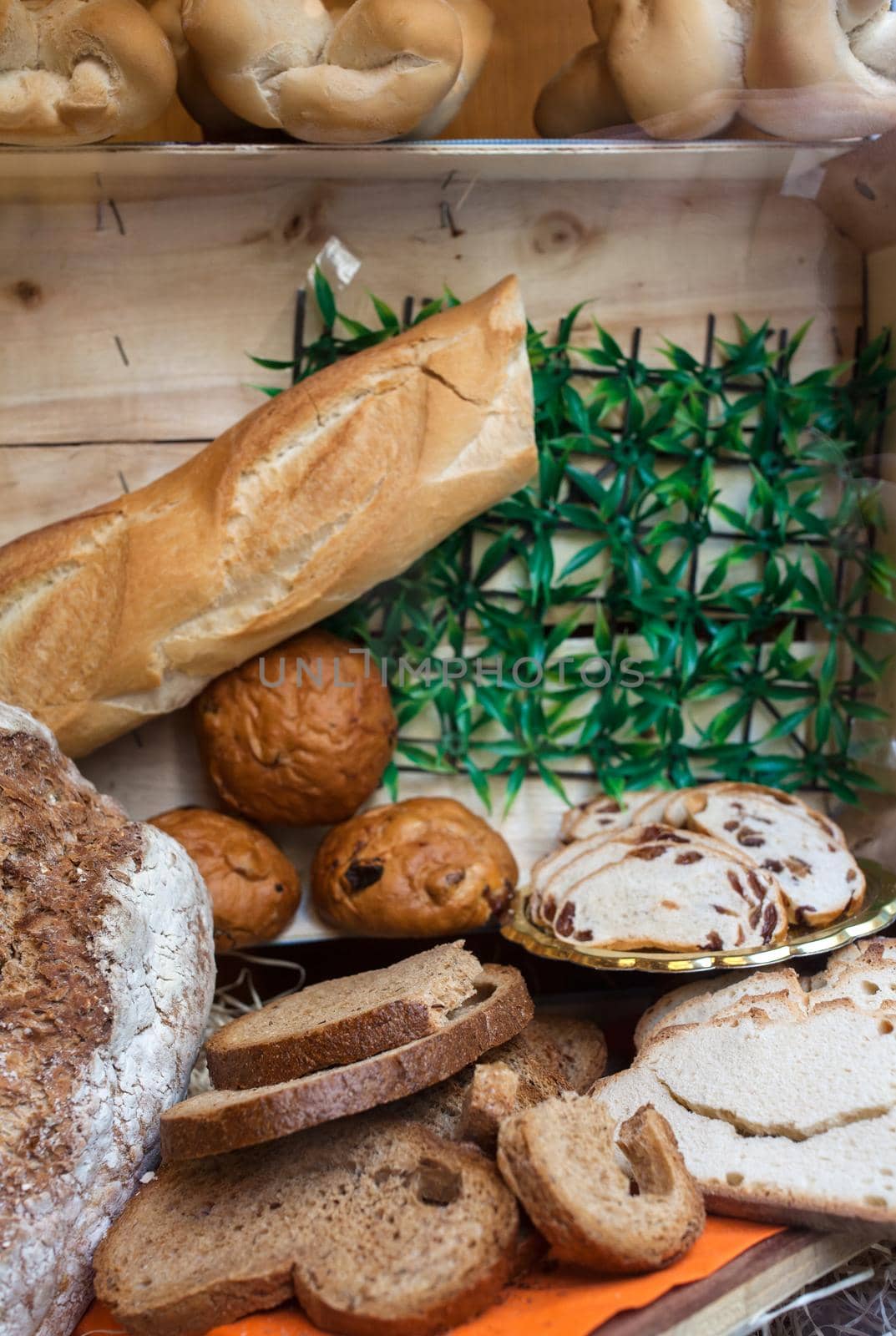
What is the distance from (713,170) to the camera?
5.44ft

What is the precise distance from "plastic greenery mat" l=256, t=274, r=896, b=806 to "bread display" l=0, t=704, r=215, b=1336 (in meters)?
0.61

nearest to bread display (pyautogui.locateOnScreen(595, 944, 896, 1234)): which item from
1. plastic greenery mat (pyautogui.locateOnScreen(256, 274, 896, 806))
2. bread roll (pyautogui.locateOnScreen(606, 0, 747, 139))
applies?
plastic greenery mat (pyautogui.locateOnScreen(256, 274, 896, 806))

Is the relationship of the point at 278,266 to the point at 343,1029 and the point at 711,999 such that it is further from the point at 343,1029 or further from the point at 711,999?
the point at 711,999

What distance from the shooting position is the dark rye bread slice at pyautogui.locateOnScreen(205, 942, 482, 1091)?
1.23m

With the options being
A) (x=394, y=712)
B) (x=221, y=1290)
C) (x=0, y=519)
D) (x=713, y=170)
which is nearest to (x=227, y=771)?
(x=394, y=712)

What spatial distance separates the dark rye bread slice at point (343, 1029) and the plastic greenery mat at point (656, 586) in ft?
1.84

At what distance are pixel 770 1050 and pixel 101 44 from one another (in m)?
1.66

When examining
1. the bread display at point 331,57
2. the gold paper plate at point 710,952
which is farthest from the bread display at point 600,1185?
the bread display at point 331,57

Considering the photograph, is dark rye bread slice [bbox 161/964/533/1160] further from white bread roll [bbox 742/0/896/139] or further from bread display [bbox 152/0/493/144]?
white bread roll [bbox 742/0/896/139]

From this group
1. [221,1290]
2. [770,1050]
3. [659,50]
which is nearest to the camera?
[221,1290]

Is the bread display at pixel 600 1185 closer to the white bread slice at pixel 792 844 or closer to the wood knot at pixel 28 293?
the white bread slice at pixel 792 844

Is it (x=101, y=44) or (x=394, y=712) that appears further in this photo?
(x=394, y=712)

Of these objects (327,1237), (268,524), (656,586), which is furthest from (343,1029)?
(656,586)

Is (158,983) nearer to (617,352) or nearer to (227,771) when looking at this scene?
(227,771)
